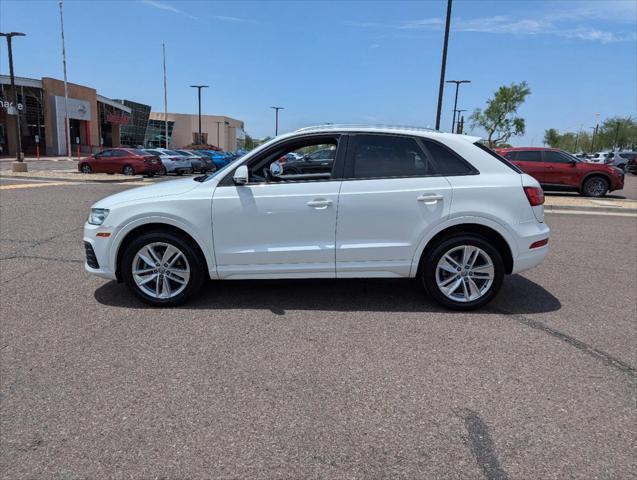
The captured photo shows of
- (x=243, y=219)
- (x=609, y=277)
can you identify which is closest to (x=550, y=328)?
(x=609, y=277)

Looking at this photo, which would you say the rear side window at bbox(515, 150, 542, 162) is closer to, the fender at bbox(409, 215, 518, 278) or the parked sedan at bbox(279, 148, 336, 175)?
the parked sedan at bbox(279, 148, 336, 175)

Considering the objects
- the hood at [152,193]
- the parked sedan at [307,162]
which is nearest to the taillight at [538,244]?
the parked sedan at [307,162]

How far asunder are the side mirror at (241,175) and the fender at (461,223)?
1.76m

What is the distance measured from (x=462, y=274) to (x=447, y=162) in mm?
1101

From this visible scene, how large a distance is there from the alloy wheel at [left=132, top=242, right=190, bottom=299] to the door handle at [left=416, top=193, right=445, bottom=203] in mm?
2316

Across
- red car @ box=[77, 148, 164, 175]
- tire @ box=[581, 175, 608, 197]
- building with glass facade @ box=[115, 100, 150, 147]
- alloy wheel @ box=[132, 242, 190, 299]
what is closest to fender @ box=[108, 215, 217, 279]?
alloy wheel @ box=[132, 242, 190, 299]

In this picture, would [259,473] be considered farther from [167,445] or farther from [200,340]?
[200,340]

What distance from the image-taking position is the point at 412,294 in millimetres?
5191

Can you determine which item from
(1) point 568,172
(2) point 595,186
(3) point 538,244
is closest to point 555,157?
(1) point 568,172

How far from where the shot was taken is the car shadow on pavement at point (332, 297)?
473 cm

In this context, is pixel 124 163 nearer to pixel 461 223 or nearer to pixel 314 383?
pixel 461 223

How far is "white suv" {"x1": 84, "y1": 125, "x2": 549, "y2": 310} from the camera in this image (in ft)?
14.7

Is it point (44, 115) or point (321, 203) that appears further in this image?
point (44, 115)

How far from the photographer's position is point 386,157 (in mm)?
4625
